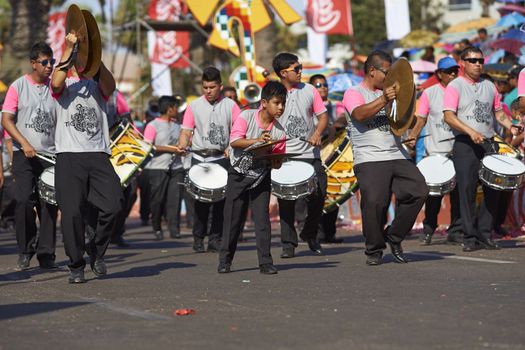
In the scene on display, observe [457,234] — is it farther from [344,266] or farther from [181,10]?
[181,10]

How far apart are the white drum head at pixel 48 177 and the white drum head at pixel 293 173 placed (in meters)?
2.22

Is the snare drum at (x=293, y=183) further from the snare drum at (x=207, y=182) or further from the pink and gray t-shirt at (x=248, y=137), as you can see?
the pink and gray t-shirt at (x=248, y=137)

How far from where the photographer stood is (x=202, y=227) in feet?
47.0

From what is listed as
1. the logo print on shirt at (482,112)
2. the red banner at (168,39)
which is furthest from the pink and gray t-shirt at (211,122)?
the red banner at (168,39)

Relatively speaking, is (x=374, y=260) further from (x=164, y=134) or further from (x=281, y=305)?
(x=164, y=134)

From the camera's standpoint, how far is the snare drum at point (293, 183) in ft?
41.0

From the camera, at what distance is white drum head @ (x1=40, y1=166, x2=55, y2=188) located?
1181 centimetres

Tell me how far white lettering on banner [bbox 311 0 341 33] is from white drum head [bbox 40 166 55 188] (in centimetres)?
1500

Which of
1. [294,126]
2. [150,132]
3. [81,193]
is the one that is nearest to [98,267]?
[81,193]

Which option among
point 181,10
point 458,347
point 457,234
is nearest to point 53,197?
point 457,234

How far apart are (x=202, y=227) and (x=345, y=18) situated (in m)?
12.9

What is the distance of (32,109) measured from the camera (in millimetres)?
11938

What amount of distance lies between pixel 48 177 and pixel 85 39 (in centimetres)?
221

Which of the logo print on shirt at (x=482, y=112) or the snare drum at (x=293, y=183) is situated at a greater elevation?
the logo print on shirt at (x=482, y=112)
